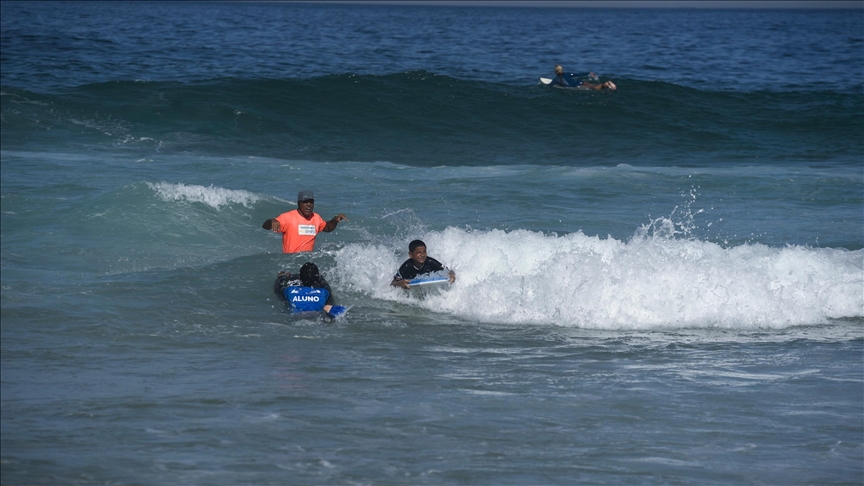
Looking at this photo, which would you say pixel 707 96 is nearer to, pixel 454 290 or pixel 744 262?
pixel 744 262

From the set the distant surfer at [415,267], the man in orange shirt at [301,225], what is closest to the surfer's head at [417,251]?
the distant surfer at [415,267]

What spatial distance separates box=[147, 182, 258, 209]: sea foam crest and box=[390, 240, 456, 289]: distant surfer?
4.48 metres

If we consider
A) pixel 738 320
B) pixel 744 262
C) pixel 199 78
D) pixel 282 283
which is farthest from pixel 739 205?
pixel 199 78

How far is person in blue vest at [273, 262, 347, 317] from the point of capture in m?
9.12

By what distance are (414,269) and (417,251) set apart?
23 centimetres

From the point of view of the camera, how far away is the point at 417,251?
10273mm

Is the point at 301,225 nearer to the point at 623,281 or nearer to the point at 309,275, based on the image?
the point at 309,275

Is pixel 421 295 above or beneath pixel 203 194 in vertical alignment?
beneath

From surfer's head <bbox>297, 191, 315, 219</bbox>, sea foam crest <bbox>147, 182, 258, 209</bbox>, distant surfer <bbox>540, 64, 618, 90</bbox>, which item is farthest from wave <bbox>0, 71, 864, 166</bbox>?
surfer's head <bbox>297, 191, 315, 219</bbox>

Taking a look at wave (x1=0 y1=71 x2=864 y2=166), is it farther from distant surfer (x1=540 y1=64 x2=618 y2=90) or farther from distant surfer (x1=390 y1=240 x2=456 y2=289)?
distant surfer (x1=390 y1=240 x2=456 y2=289)

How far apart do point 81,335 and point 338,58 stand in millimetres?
27869

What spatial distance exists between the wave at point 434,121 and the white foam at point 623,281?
811 cm

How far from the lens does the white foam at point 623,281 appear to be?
10164mm

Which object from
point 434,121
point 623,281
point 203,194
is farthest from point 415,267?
point 434,121
